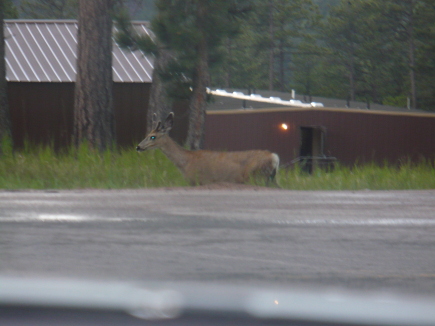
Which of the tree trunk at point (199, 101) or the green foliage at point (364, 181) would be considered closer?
the green foliage at point (364, 181)

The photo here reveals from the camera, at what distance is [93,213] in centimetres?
1016

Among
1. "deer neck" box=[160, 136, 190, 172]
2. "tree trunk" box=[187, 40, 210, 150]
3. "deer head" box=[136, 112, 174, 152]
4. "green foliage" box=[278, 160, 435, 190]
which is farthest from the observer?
"tree trunk" box=[187, 40, 210, 150]

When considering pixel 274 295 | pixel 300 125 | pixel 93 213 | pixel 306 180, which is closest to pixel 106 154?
pixel 306 180

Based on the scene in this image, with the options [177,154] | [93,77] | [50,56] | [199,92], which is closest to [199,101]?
[199,92]

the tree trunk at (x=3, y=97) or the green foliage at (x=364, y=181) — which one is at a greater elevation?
the tree trunk at (x=3, y=97)

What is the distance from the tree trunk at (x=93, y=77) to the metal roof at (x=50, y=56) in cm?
677

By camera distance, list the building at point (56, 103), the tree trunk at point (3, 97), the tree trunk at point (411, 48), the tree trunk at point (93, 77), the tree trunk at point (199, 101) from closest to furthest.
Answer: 1. the tree trunk at point (199, 101)
2. the tree trunk at point (93, 77)
3. the tree trunk at point (3, 97)
4. the building at point (56, 103)
5. the tree trunk at point (411, 48)

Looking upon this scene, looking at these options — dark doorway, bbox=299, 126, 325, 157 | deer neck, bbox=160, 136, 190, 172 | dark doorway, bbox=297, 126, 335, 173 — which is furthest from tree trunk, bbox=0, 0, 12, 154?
dark doorway, bbox=299, 126, 325, 157

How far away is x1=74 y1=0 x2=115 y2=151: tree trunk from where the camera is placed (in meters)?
19.1

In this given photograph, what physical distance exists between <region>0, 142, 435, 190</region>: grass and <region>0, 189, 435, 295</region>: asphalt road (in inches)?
61.0

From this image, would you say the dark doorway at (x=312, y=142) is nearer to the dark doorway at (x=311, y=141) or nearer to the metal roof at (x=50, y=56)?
the dark doorway at (x=311, y=141)

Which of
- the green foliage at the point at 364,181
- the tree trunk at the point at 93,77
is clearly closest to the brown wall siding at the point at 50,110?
the tree trunk at the point at 93,77

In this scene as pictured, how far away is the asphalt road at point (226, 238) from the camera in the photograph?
6.18 metres

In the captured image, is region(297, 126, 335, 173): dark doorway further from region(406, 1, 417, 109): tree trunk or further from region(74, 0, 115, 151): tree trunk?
region(406, 1, 417, 109): tree trunk
